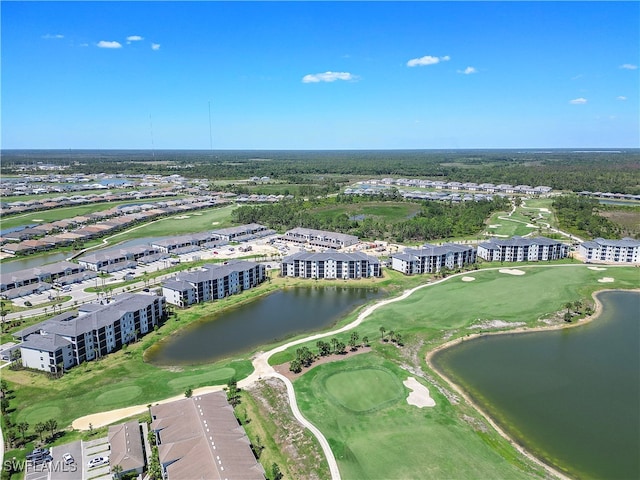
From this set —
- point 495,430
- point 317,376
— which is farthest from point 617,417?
point 317,376

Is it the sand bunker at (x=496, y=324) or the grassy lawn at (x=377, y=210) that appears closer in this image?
the sand bunker at (x=496, y=324)

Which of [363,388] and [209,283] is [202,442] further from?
[209,283]

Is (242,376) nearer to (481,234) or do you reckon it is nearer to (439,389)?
(439,389)

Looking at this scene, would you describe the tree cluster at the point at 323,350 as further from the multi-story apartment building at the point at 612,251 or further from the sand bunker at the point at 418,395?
the multi-story apartment building at the point at 612,251

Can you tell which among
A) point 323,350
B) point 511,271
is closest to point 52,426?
point 323,350

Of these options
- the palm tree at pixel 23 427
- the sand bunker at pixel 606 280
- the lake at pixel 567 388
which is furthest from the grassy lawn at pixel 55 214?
the sand bunker at pixel 606 280

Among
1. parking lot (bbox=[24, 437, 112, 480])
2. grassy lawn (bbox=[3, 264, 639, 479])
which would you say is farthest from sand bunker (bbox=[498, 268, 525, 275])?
parking lot (bbox=[24, 437, 112, 480])
